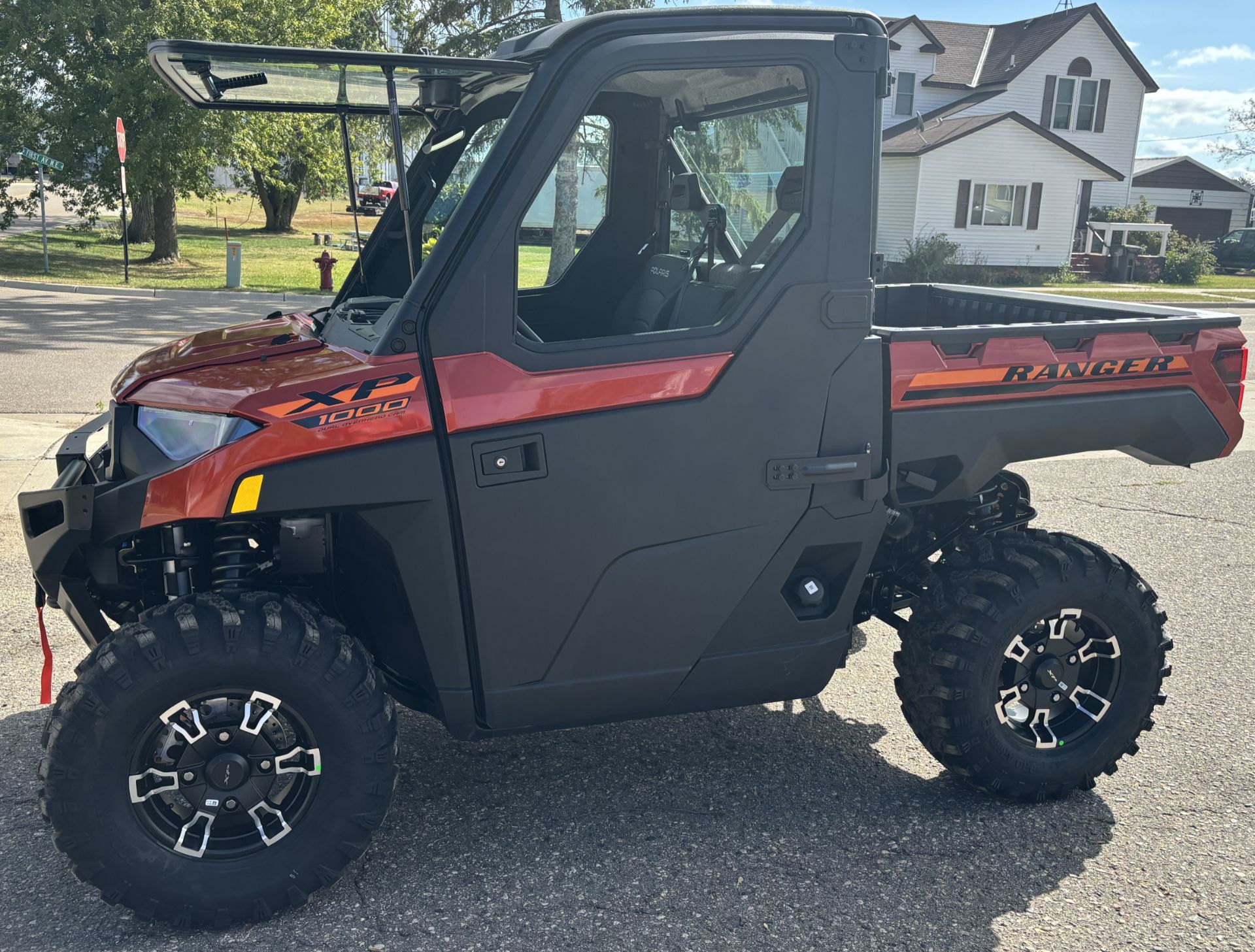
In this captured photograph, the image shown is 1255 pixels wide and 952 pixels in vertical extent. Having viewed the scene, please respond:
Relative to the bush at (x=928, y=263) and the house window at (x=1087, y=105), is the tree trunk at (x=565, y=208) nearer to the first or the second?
the bush at (x=928, y=263)

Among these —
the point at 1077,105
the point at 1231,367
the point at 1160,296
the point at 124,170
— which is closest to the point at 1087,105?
the point at 1077,105

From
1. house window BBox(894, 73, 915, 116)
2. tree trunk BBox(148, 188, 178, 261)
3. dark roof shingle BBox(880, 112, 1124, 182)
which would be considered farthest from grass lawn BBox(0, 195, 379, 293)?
house window BBox(894, 73, 915, 116)

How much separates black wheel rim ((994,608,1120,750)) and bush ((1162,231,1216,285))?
→ 103ft

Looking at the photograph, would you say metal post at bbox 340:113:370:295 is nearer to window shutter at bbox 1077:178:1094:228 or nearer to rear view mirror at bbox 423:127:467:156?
rear view mirror at bbox 423:127:467:156

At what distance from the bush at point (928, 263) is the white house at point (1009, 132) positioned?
81.9 inches

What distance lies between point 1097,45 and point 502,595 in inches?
1497

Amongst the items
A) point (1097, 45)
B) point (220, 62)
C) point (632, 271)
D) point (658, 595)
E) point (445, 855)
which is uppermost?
point (1097, 45)

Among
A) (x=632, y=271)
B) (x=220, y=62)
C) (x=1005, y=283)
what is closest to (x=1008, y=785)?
(x=632, y=271)

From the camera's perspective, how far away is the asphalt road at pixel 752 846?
3008mm

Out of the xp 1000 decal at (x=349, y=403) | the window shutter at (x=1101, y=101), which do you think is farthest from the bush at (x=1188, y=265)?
the xp 1000 decal at (x=349, y=403)

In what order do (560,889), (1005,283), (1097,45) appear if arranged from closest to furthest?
1. (560,889)
2. (1005,283)
3. (1097,45)

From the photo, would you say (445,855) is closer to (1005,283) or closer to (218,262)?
(218,262)

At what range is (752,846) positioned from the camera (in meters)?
3.44

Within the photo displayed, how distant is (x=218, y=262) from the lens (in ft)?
82.2
